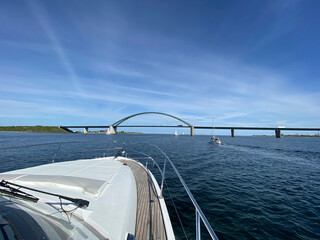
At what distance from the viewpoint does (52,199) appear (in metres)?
2.82

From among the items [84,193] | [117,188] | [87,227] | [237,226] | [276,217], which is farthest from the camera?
[276,217]

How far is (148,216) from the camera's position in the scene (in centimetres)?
351

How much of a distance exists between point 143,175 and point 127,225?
3.76 metres

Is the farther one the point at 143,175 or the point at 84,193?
the point at 143,175

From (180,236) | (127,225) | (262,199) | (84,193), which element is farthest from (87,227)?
(262,199)

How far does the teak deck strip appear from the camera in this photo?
2912 mm

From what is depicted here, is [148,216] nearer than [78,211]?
No

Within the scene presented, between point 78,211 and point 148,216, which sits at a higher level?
point 78,211

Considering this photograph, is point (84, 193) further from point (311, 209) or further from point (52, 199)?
point (311, 209)

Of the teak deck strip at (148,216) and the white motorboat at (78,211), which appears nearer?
the white motorboat at (78,211)

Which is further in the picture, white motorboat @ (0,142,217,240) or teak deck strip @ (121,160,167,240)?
teak deck strip @ (121,160,167,240)

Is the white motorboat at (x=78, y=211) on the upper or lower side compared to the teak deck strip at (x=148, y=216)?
upper

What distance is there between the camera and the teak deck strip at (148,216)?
9.55ft

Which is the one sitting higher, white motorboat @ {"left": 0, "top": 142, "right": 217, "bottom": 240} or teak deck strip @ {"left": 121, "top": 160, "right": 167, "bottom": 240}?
white motorboat @ {"left": 0, "top": 142, "right": 217, "bottom": 240}
